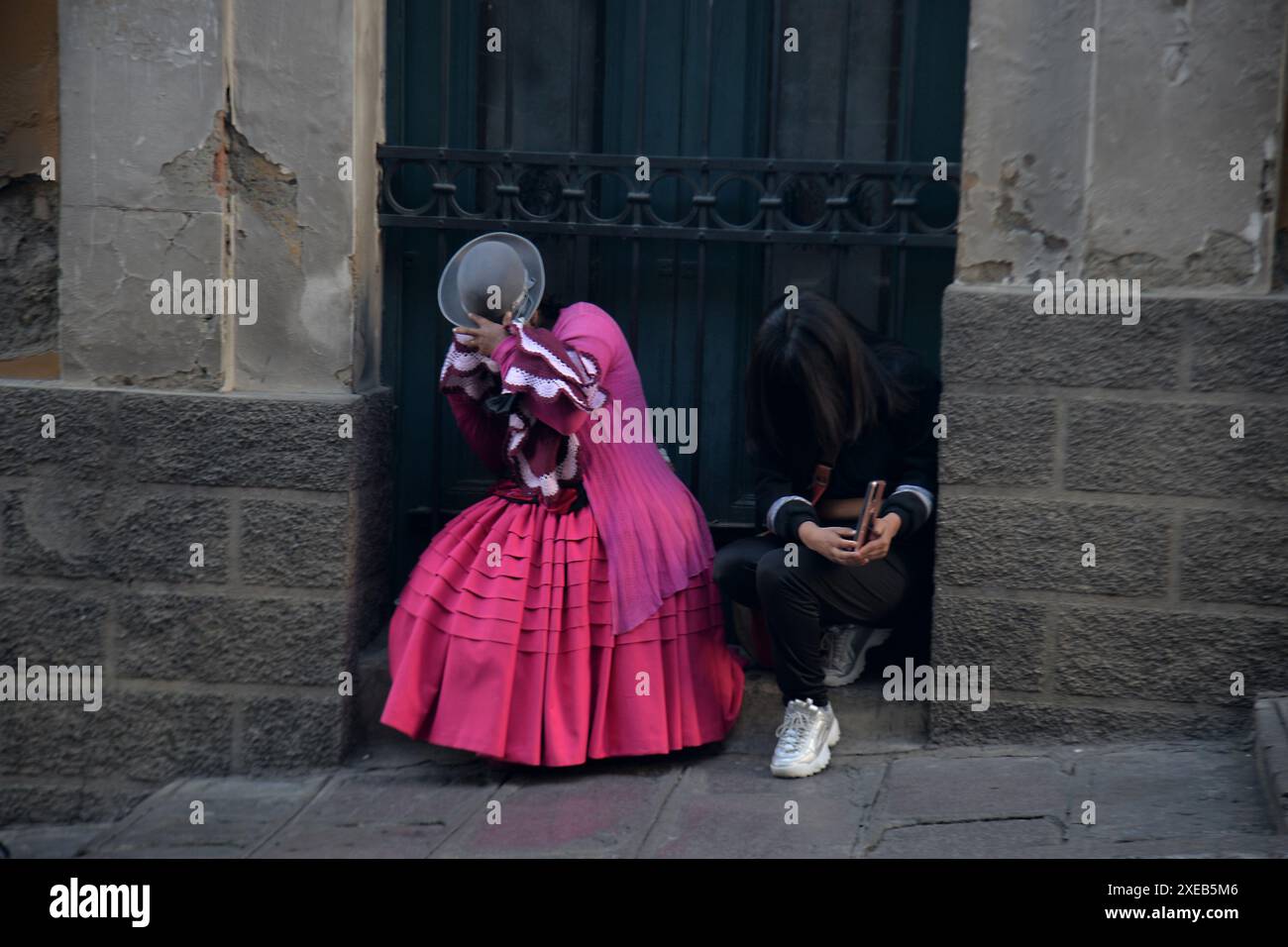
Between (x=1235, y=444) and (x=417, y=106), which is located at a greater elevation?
(x=417, y=106)

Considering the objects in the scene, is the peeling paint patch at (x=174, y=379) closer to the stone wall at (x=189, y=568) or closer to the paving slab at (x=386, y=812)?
the stone wall at (x=189, y=568)

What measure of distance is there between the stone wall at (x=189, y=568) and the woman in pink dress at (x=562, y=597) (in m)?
0.29

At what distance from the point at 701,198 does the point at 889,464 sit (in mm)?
929

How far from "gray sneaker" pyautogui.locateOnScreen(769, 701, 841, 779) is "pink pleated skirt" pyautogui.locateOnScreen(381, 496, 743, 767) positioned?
0.81 ft

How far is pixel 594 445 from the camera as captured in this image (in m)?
4.28

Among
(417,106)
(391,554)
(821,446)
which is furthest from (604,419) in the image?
(417,106)

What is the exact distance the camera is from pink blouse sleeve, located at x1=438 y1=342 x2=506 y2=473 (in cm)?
428

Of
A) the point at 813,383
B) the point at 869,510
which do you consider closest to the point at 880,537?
the point at 869,510

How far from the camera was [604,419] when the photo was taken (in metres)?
4.29

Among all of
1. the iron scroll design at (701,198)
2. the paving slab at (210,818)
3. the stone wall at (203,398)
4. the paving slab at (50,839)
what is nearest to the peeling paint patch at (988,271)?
the iron scroll design at (701,198)

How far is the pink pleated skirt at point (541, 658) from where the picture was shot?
13.6 feet

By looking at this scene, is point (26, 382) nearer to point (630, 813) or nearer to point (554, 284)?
point (554, 284)

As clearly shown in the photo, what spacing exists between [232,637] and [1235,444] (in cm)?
278

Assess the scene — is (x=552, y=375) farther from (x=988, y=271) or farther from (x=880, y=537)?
(x=988, y=271)
